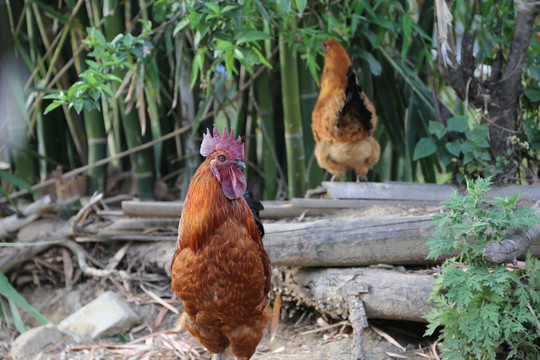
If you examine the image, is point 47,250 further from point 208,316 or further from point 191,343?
point 208,316

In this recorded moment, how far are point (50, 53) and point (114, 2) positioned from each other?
0.94 metres

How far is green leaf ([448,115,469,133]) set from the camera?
3318 millimetres

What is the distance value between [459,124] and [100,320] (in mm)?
2517

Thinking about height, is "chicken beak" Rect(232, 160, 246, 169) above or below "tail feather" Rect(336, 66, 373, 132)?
below

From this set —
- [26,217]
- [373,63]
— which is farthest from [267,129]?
[26,217]

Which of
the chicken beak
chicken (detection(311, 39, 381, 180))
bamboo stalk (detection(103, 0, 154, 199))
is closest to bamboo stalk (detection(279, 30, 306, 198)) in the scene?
chicken (detection(311, 39, 381, 180))

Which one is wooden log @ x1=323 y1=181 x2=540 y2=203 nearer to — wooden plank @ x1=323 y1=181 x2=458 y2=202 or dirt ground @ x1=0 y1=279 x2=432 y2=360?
wooden plank @ x1=323 y1=181 x2=458 y2=202

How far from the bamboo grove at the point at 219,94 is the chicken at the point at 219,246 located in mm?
1270

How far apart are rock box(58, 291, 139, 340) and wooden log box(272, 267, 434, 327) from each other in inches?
41.3

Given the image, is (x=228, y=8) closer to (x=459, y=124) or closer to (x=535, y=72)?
(x=459, y=124)

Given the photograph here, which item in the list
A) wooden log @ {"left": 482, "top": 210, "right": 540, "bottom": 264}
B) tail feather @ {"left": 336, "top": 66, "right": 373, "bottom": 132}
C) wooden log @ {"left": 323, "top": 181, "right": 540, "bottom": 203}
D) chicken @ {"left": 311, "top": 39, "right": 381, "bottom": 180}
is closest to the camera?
wooden log @ {"left": 482, "top": 210, "right": 540, "bottom": 264}

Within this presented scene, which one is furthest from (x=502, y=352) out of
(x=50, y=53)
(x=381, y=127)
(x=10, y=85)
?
(x=50, y=53)

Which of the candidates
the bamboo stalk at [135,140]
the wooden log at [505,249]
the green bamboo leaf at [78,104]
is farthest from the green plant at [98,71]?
the wooden log at [505,249]

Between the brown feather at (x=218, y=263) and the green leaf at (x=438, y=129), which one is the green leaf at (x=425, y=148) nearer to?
the green leaf at (x=438, y=129)
